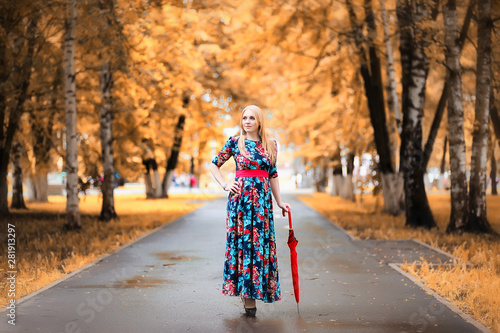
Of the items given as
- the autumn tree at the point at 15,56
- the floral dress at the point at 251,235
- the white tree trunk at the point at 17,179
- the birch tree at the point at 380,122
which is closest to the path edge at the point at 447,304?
the floral dress at the point at 251,235

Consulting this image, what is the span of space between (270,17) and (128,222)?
7.33 meters

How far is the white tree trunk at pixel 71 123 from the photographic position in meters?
16.7

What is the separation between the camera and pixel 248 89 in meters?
33.8

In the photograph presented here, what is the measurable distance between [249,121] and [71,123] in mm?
10611

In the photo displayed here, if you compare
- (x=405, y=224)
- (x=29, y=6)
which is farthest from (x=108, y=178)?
(x=405, y=224)

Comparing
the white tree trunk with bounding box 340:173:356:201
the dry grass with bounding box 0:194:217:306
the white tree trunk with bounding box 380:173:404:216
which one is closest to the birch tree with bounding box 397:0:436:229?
the white tree trunk with bounding box 380:173:404:216

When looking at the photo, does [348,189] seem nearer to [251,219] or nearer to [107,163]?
[107,163]

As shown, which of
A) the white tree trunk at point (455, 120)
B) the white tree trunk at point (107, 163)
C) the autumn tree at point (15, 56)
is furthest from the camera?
the white tree trunk at point (107, 163)

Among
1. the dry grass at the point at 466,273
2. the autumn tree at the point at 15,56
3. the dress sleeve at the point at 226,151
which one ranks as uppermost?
the autumn tree at the point at 15,56

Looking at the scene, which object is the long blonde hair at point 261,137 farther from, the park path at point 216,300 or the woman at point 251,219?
the park path at point 216,300

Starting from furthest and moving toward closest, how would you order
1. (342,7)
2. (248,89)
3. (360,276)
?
1. (248,89)
2. (342,7)
3. (360,276)

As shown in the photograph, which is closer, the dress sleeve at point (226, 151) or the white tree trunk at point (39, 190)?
the dress sleeve at point (226, 151)

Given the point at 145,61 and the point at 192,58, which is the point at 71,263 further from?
the point at 192,58

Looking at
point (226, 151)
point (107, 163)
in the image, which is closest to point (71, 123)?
point (107, 163)
